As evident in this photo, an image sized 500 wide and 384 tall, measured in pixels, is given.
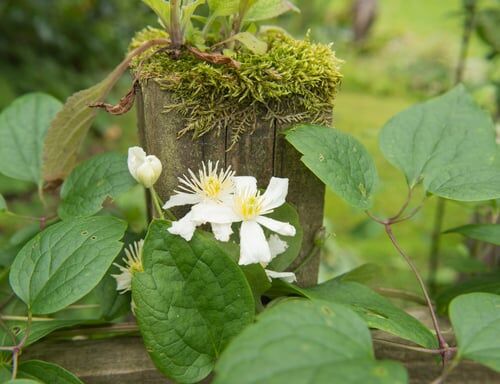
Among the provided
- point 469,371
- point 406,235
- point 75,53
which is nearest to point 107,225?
point 469,371

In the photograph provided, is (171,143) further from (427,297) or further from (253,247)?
(427,297)

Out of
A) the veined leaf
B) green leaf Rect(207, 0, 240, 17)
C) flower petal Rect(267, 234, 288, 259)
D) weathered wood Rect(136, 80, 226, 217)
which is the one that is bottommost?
the veined leaf

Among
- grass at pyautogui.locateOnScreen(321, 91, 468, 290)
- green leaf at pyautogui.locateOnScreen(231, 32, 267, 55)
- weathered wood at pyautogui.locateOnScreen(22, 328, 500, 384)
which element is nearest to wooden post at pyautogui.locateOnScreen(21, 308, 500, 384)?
weathered wood at pyautogui.locateOnScreen(22, 328, 500, 384)

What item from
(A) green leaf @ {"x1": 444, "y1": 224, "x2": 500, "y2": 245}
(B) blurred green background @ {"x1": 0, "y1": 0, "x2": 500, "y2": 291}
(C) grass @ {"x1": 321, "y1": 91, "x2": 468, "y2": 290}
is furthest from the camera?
(C) grass @ {"x1": 321, "y1": 91, "x2": 468, "y2": 290}

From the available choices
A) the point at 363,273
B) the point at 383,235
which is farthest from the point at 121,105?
the point at 383,235

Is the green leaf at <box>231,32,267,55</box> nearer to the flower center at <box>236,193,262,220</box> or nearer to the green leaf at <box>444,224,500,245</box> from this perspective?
the flower center at <box>236,193,262,220</box>

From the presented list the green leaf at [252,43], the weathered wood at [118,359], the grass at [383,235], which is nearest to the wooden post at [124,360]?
the weathered wood at [118,359]
